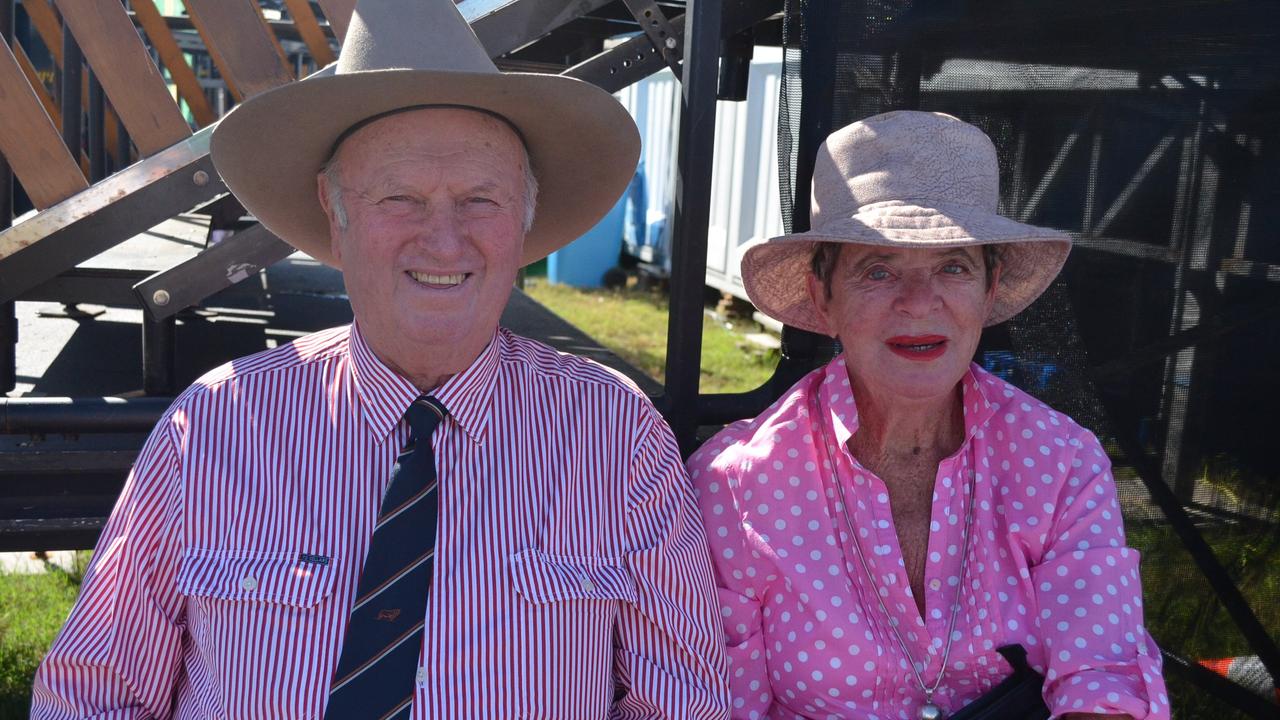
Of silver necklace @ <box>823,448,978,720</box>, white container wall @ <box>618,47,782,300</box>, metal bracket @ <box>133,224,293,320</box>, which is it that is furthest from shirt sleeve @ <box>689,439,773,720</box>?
white container wall @ <box>618,47,782,300</box>

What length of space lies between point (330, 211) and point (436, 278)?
0.26 m

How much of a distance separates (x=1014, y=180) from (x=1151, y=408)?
576 millimetres

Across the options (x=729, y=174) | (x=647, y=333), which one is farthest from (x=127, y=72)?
(x=729, y=174)

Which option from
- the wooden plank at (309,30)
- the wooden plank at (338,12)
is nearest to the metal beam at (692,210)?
the wooden plank at (338,12)

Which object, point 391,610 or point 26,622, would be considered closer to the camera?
point 391,610

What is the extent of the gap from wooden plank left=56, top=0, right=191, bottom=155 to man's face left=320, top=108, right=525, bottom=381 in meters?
0.95

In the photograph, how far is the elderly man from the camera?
1692mm

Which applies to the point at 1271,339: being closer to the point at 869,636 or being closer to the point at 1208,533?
the point at 1208,533

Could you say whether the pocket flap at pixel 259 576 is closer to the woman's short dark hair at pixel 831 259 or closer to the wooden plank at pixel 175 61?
the woman's short dark hair at pixel 831 259

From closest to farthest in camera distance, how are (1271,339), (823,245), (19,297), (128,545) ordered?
(128,545), (823,245), (1271,339), (19,297)

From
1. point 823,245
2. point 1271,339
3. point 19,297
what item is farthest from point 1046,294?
point 19,297

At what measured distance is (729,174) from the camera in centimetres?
1053

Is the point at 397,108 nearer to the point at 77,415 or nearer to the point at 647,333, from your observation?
the point at 77,415

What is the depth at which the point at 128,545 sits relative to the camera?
5.69ft
